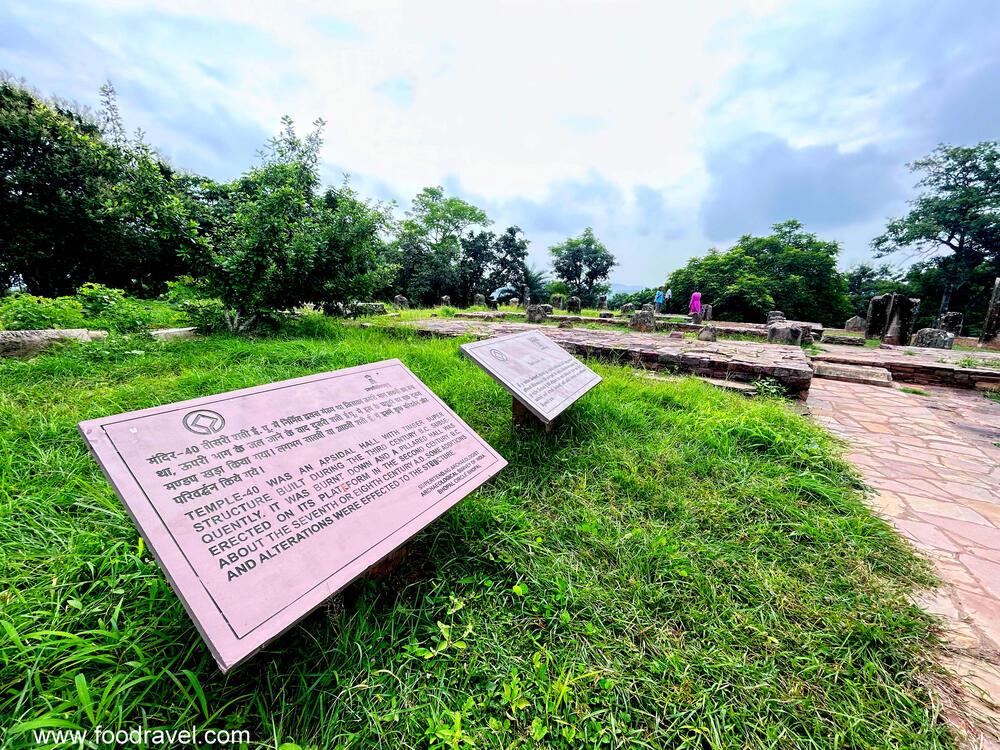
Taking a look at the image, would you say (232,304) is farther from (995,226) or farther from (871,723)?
(995,226)

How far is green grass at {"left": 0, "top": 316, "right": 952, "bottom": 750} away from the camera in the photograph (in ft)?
3.44

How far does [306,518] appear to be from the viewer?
1.15 metres

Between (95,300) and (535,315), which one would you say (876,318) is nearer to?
(535,315)

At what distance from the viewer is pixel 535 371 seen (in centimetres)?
262

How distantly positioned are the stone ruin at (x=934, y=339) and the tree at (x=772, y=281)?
6.05 m

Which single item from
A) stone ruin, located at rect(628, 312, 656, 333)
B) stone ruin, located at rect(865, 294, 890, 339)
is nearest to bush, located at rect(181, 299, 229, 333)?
stone ruin, located at rect(628, 312, 656, 333)

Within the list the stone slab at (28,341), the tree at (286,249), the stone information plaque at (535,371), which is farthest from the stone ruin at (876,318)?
the stone slab at (28,341)

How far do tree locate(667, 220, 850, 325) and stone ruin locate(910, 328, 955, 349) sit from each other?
6055 mm

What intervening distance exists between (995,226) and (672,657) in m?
30.0

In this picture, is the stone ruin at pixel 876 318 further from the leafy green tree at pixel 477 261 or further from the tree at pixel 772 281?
the leafy green tree at pixel 477 261

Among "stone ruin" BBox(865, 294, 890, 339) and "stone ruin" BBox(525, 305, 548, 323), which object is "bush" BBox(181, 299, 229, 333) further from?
"stone ruin" BBox(865, 294, 890, 339)

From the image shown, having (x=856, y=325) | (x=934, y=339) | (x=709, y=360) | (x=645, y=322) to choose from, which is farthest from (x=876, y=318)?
(x=709, y=360)

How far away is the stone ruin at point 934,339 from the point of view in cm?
972

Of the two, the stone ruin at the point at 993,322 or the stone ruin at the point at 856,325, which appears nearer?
the stone ruin at the point at 993,322
